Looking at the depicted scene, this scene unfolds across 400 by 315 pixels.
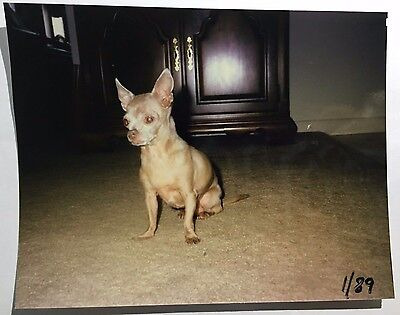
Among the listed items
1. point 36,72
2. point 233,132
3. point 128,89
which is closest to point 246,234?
point 233,132

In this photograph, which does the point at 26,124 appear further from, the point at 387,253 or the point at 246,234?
the point at 387,253

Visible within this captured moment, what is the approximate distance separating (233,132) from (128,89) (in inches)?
6.5

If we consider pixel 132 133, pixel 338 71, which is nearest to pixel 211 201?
pixel 132 133

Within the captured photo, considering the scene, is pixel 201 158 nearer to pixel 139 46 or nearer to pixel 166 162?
pixel 166 162

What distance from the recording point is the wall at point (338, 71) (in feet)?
2.19

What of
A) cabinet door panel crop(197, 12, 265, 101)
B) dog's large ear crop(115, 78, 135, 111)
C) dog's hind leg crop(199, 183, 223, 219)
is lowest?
dog's hind leg crop(199, 183, 223, 219)

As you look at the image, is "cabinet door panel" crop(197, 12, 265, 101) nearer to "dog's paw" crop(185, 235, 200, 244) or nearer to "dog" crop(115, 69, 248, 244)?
"dog" crop(115, 69, 248, 244)

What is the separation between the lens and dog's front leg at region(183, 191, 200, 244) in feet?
2.24

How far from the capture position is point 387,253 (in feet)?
Result: 2.32

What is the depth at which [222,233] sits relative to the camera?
69 centimetres

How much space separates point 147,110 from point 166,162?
79mm

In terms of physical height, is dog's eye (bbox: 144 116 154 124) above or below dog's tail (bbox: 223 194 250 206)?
above
